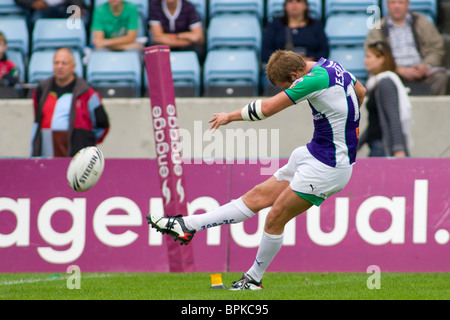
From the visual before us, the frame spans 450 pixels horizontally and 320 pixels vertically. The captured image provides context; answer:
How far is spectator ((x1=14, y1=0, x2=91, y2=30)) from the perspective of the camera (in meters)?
11.6

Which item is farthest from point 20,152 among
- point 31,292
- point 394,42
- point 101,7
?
point 394,42

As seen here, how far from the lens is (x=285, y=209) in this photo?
6531 mm

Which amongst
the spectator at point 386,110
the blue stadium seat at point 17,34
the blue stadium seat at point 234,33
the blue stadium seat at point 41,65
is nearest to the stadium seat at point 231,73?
the blue stadium seat at point 234,33

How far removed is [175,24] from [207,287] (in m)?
4.94

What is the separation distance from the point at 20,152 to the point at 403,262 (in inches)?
201

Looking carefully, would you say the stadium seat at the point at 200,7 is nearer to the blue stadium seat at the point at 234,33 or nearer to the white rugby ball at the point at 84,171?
the blue stadium seat at the point at 234,33

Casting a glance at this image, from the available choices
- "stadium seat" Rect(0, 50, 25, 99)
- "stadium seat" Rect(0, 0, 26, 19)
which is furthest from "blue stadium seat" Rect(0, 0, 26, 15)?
"stadium seat" Rect(0, 50, 25, 99)

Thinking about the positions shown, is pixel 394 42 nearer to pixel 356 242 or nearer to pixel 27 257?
pixel 356 242

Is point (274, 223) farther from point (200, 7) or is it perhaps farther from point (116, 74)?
point (200, 7)

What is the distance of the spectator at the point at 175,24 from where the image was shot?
432 inches

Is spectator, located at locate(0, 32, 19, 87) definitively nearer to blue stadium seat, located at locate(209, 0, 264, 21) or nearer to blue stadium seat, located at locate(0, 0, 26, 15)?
blue stadium seat, located at locate(0, 0, 26, 15)

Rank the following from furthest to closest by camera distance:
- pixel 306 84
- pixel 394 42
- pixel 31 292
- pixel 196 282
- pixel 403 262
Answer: pixel 394 42 → pixel 403 262 → pixel 196 282 → pixel 31 292 → pixel 306 84

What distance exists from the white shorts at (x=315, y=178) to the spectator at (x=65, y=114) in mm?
3549

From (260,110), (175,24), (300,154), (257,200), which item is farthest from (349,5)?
(260,110)
